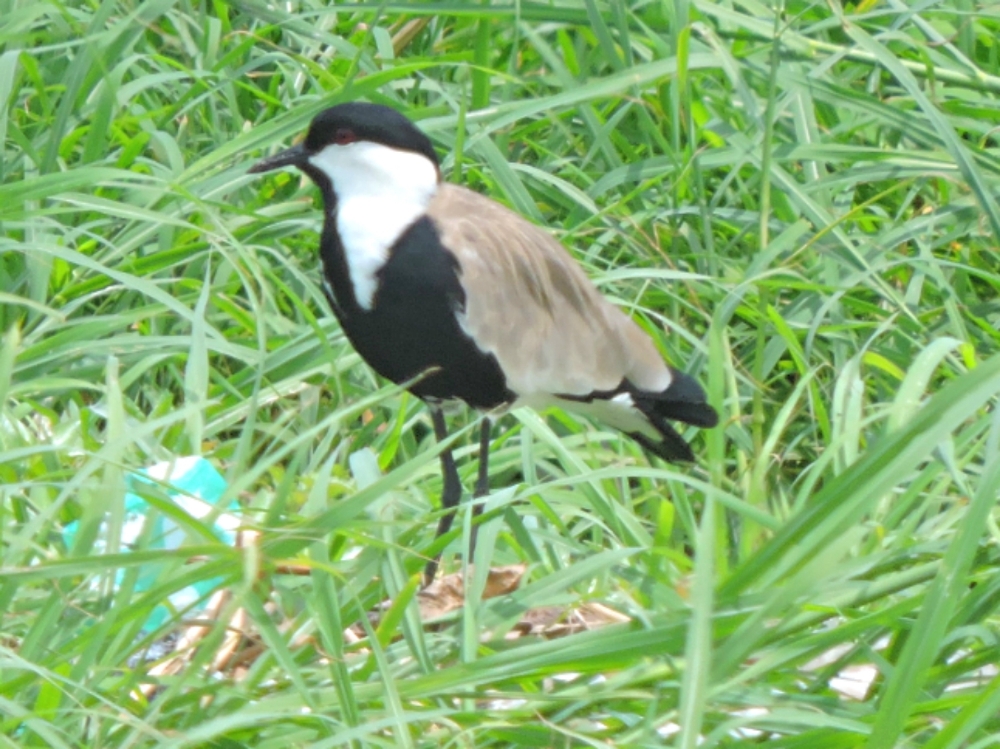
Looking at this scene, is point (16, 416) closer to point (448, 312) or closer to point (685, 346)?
point (448, 312)

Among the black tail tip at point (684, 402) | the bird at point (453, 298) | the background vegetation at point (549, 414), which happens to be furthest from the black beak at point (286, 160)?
the black tail tip at point (684, 402)

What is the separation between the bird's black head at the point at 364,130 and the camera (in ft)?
8.41

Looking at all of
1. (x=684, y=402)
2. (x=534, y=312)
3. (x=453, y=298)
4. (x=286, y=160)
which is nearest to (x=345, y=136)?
(x=286, y=160)

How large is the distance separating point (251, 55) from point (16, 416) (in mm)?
1338

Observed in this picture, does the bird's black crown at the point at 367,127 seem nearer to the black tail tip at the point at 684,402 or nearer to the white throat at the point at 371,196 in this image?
the white throat at the point at 371,196

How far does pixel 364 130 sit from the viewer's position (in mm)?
2570

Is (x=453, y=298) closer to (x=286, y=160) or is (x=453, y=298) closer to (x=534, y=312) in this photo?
(x=534, y=312)

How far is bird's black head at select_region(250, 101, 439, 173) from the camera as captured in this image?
2.56m

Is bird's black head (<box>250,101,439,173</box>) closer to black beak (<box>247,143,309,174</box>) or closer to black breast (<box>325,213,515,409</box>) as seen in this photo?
black beak (<box>247,143,309,174</box>)

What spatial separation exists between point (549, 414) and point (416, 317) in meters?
0.71

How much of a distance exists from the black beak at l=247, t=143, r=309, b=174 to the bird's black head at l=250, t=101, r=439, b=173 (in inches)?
0.8

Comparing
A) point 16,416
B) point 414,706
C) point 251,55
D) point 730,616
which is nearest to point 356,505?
point 414,706

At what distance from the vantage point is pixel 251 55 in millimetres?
3748

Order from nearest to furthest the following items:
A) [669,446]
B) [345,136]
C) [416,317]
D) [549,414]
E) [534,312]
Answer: [416,317], [345,136], [534,312], [669,446], [549,414]
